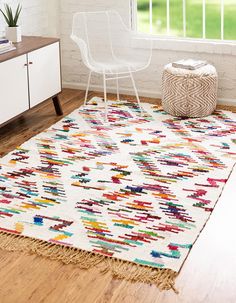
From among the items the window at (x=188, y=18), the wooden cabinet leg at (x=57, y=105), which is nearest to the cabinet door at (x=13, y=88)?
the wooden cabinet leg at (x=57, y=105)

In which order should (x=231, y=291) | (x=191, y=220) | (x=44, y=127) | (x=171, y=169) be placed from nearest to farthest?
1. (x=231, y=291)
2. (x=191, y=220)
3. (x=171, y=169)
4. (x=44, y=127)

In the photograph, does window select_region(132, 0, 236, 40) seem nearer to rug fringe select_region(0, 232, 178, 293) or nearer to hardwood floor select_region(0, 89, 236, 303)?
hardwood floor select_region(0, 89, 236, 303)

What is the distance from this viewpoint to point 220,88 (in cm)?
512

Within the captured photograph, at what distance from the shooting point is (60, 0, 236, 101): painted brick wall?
200 inches

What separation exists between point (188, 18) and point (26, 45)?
4.86 feet

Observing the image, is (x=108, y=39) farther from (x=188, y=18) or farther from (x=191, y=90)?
(x=191, y=90)

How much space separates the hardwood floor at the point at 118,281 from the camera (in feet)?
8.32

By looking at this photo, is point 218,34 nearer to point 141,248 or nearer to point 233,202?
point 233,202

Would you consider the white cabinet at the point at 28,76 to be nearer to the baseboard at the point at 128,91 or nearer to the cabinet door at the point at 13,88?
the cabinet door at the point at 13,88

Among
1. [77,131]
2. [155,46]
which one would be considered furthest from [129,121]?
[155,46]

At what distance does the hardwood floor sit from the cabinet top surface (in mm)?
1689

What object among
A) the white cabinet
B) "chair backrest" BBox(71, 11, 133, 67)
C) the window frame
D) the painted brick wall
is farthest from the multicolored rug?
"chair backrest" BBox(71, 11, 133, 67)

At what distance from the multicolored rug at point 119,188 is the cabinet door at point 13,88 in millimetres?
254

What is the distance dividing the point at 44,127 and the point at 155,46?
1.26m
